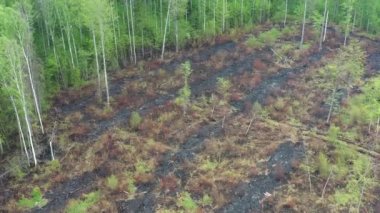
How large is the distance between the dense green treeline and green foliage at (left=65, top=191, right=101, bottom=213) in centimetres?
570

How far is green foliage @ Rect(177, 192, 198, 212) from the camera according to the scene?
1081 inches

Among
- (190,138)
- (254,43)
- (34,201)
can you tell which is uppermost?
(254,43)

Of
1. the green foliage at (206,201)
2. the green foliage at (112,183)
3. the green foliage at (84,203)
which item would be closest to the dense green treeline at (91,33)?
the green foliage at (84,203)

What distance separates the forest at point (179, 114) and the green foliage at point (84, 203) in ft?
0.34

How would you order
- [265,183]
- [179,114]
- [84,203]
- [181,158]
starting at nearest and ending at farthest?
[84,203]
[265,183]
[181,158]
[179,114]

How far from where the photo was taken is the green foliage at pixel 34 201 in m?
28.4

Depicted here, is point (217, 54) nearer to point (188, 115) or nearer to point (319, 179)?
point (188, 115)

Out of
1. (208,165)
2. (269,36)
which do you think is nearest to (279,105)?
(208,165)

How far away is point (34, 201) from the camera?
28.8 m

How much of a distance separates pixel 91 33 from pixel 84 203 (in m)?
18.9

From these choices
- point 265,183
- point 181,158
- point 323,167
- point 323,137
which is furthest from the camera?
point 323,137

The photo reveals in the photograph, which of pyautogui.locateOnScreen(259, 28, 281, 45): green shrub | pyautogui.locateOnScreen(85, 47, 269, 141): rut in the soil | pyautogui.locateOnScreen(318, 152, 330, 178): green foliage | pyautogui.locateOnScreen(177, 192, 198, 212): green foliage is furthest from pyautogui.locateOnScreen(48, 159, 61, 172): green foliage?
pyautogui.locateOnScreen(259, 28, 281, 45): green shrub

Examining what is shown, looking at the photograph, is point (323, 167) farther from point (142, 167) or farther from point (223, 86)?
point (223, 86)

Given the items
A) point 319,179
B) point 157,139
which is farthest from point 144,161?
point 319,179
